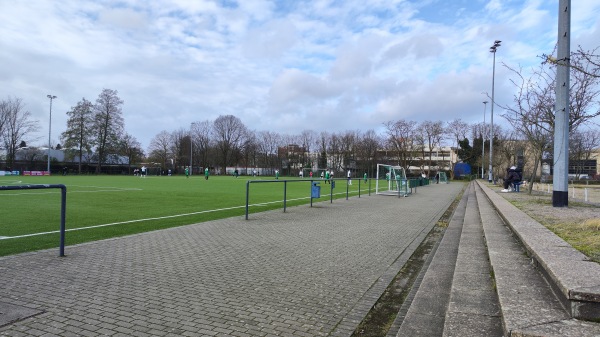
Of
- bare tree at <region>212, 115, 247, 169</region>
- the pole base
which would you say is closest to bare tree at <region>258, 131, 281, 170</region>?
bare tree at <region>212, 115, 247, 169</region>

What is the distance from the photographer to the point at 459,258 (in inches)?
246

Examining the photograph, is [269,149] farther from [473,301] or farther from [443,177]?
[473,301]

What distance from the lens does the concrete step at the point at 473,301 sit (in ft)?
11.3

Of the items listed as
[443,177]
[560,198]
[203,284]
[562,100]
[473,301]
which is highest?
[562,100]

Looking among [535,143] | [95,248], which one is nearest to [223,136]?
[535,143]

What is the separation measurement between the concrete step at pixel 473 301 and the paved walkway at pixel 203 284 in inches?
35.1

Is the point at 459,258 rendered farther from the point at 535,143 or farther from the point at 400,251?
the point at 535,143

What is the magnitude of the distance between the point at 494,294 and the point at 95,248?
241 inches

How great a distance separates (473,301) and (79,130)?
80.5m

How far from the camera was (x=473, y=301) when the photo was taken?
4.18 m

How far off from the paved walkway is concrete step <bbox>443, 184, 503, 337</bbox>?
890 mm

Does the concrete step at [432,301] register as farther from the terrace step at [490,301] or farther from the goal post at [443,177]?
the goal post at [443,177]

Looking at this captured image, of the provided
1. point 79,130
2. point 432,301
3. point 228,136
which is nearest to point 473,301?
point 432,301

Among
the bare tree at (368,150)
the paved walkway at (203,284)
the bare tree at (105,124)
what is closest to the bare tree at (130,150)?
the bare tree at (105,124)
